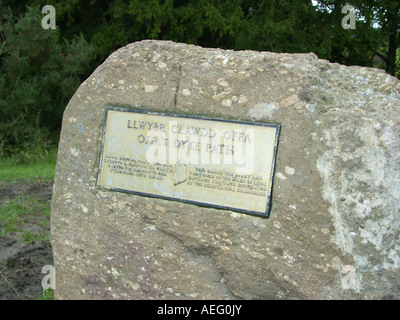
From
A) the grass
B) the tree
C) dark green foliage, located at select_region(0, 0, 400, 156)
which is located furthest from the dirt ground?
the tree

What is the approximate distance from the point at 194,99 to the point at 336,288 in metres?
1.37

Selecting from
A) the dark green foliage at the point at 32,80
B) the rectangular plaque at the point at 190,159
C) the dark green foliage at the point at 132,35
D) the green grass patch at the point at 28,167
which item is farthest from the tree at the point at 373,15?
the rectangular plaque at the point at 190,159

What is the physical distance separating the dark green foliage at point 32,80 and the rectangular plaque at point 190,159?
18.0 feet

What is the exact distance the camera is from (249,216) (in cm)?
275

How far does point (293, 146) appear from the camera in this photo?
2668 millimetres

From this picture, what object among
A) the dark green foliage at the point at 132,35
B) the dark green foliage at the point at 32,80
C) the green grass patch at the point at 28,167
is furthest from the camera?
the dark green foliage at the point at 132,35

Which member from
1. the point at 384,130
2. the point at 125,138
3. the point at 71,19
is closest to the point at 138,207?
the point at 125,138

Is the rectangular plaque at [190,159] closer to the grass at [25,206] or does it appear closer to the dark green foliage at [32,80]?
the grass at [25,206]

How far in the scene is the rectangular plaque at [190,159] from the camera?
274cm

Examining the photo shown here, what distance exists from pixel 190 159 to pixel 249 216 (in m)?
0.51

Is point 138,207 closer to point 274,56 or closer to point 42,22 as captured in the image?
point 274,56

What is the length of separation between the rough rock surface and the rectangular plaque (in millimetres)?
62

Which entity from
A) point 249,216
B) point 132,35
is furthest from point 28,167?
point 249,216

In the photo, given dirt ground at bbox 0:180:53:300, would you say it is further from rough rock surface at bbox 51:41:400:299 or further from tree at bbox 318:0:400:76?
tree at bbox 318:0:400:76
